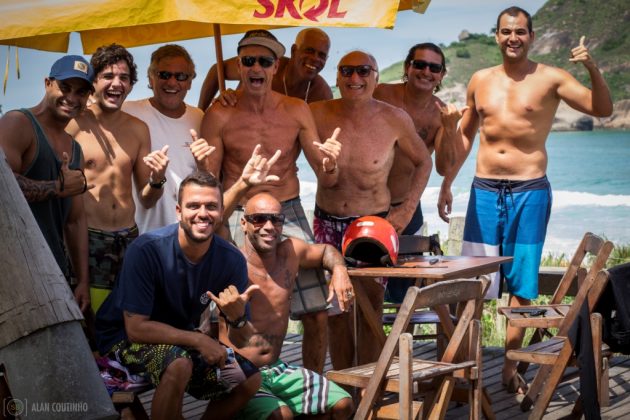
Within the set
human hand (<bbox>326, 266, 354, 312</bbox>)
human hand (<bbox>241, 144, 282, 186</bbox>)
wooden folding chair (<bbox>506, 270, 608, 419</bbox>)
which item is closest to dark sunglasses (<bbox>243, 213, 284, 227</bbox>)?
human hand (<bbox>241, 144, 282, 186</bbox>)

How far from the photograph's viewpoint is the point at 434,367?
4.96m

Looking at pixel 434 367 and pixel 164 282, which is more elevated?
pixel 164 282

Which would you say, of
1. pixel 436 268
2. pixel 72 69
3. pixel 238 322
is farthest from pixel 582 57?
pixel 72 69

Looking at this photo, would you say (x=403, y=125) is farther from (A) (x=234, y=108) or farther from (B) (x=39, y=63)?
(B) (x=39, y=63)

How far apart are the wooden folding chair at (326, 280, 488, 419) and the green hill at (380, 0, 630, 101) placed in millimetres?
50284

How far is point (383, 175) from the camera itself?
6699mm

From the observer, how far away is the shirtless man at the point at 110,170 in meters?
5.90

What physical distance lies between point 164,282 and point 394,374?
1.24 metres

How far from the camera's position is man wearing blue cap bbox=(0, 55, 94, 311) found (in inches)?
208

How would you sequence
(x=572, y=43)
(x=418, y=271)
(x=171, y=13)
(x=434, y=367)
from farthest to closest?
1. (x=572, y=43)
2. (x=418, y=271)
3. (x=171, y=13)
4. (x=434, y=367)

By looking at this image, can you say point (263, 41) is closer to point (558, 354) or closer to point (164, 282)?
point (164, 282)

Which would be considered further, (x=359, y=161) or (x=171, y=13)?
(x=359, y=161)

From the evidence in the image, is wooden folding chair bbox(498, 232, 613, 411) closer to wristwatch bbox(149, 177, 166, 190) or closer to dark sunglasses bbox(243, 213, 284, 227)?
dark sunglasses bbox(243, 213, 284, 227)

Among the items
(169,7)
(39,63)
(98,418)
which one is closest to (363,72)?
(169,7)
